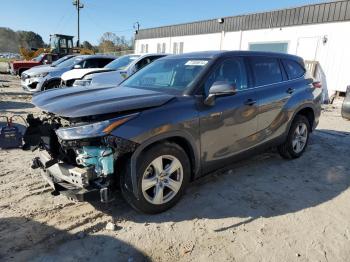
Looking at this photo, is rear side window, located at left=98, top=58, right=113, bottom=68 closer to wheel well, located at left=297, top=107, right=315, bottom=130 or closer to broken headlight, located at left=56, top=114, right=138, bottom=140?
wheel well, located at left=297, top=107, right=315, bottom=130

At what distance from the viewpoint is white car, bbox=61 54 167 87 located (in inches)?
379

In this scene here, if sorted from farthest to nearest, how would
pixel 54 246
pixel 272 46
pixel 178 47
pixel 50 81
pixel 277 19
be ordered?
pixel 178 47, pixel 272 46, pixel 277 19, pixel 50 81, pixel 54 246

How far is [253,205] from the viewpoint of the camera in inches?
162

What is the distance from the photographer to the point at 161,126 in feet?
11.5

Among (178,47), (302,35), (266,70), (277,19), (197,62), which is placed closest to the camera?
(197,62)

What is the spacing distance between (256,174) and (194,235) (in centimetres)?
204

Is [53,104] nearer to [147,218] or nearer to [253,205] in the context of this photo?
[147,218]

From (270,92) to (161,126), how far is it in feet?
7.14

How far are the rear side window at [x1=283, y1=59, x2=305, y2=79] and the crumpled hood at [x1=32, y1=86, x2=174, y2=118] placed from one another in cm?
265

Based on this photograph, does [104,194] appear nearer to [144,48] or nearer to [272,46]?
[272,46]

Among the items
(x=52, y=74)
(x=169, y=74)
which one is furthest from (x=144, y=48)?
(x=169, y=74)

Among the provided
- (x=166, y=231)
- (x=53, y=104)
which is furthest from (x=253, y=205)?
(x=53, y=104)

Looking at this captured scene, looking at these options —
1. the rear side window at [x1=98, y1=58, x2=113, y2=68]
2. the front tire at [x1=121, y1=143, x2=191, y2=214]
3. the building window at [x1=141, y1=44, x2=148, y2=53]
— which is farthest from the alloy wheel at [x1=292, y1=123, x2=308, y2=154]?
the building window at [x1=141, y1=44, x2=148, y2=53]

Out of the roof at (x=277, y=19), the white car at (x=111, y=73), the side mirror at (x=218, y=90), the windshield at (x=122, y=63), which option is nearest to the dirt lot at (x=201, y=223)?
the side mirror at (x=218, y=90)
